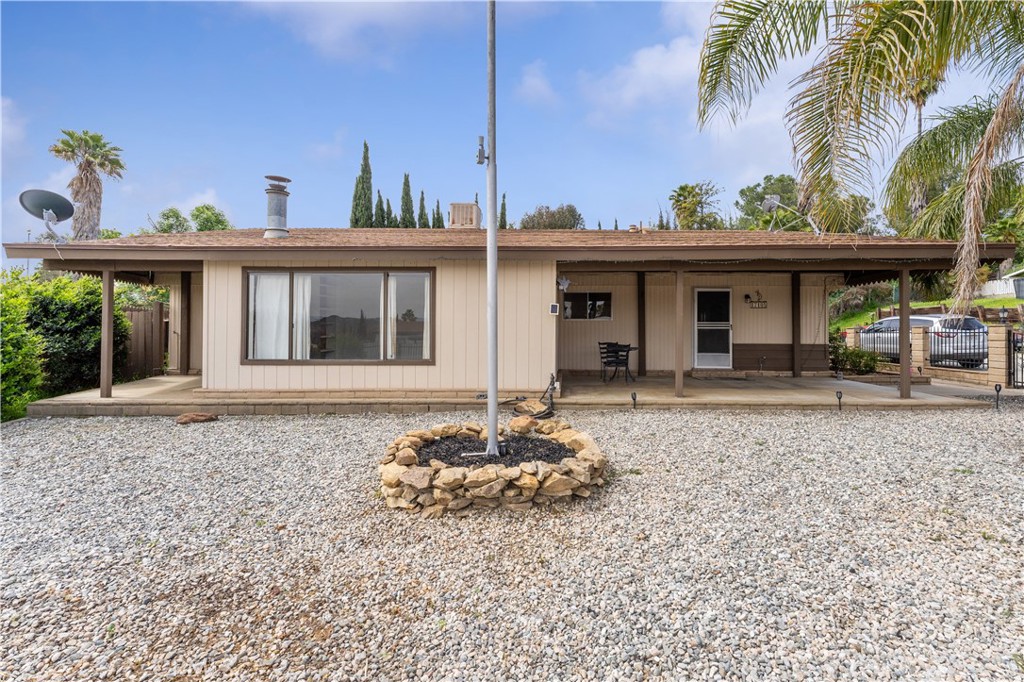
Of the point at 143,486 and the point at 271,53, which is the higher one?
the point at 271,53

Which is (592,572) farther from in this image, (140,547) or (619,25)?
(619,25)

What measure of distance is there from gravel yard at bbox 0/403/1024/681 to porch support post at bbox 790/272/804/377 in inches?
210

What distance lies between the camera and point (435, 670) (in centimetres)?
180

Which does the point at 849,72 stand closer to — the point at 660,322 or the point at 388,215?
the point at 660,322

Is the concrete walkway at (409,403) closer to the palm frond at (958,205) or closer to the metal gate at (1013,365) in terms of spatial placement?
the metal gate at (1013,365)

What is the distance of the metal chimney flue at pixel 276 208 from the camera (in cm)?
769

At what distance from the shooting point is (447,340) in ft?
22.6

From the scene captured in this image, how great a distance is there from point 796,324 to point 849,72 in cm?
693

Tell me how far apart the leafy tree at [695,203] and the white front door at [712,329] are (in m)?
16.7

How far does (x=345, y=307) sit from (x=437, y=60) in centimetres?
1011

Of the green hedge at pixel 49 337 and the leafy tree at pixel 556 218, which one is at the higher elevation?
the leafy tree at pixel 556 218

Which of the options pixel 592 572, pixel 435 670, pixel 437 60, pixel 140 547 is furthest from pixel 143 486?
pixel 437 60

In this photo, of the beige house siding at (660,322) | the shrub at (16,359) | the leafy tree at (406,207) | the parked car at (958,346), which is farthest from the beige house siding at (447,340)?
the leafy tree at (406,207)

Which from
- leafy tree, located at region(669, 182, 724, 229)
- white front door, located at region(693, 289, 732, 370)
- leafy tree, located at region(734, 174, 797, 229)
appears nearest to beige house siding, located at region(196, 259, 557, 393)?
white front door, located at region(693, 289, 732, 370)
